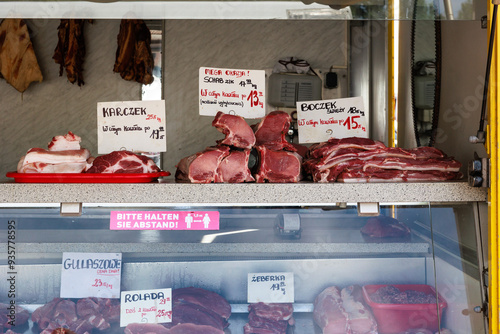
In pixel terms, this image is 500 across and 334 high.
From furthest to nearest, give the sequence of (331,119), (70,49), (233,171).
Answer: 1. (70,49)
2. (331,119)
3. (233,171)

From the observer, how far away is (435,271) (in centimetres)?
239

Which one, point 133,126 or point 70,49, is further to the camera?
point 70,49

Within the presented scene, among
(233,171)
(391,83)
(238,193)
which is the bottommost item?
(238,193)

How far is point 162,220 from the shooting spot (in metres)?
2.31

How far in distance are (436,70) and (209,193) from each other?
1.60 metres

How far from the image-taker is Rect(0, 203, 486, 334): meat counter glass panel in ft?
7.66

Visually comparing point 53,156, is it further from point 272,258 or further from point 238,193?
point 272,258

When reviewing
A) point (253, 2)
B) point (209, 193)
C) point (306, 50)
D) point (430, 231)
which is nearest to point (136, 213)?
point (209, 193)

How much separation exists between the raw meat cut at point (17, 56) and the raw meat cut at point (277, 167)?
4727 mm

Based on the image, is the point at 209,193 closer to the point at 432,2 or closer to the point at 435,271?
the point at 435,271

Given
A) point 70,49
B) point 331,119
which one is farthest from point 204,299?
point 70,49

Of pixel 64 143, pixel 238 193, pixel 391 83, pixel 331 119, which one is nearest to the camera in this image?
pixel 238 193

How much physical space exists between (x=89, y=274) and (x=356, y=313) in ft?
4.21

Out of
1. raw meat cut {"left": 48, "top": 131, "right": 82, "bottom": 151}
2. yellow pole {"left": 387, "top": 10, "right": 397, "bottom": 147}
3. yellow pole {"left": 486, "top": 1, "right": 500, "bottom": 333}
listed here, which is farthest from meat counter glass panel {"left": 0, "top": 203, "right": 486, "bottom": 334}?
yellow pole {"left": 387, "top": 10, "right": 397, "bottom": 147}
